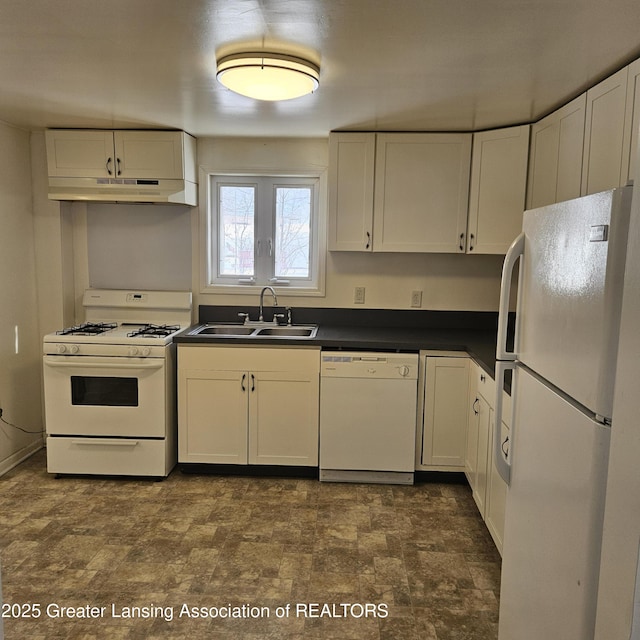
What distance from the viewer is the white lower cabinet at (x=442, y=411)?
351cm

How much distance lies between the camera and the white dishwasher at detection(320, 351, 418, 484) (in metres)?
3.51

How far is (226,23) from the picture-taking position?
1.89 meters

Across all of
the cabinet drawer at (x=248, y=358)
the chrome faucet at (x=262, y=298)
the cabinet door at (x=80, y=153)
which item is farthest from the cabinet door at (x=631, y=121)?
the cabinet door at (x=80, y=153)

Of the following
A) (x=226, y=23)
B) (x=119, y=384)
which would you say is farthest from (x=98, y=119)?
(x=226, y=23)

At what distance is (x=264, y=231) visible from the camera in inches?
163

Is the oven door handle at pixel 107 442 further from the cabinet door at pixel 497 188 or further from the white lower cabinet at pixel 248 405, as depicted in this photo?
the cabinet door at pixel 497 188

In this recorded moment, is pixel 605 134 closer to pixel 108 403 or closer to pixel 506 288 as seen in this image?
pixel 506 288

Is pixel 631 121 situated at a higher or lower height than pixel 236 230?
higher

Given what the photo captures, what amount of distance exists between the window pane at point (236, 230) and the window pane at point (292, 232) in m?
0.19

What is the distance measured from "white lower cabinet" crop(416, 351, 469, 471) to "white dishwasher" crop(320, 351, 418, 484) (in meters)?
0.07

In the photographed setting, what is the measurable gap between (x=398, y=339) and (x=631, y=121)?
1.81m

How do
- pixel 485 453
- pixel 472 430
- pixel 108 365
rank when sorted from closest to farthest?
pixel 485 453
pixel 472 430
pixel 108 365

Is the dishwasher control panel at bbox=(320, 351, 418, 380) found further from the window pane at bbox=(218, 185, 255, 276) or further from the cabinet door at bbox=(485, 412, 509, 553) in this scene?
the window pane at bbox=(218, 185, 255, 276)

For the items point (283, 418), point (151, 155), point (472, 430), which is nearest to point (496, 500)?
point (472, 430)
